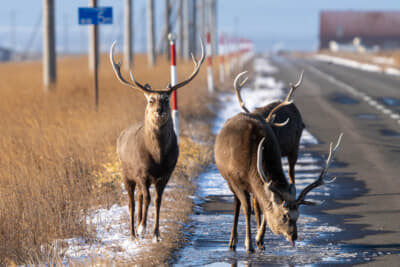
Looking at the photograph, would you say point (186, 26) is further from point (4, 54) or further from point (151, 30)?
point (4, 54)

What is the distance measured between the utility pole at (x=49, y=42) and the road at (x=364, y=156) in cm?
745

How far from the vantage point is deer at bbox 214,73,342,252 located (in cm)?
794

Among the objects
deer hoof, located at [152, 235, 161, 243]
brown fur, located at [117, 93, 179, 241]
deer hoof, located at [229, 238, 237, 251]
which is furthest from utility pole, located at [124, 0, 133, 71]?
deer hoof, located at [229, 238, 237, 251]

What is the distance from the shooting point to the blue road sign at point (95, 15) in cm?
1917

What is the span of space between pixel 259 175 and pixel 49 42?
1741cm

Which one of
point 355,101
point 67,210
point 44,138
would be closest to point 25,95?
point 44,138

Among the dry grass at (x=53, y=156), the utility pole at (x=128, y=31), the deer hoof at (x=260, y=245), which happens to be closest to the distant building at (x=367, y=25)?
the utility pole at (x=128, y=31)

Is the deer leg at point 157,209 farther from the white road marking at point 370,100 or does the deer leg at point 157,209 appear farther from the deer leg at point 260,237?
the white road marking at point 370,100

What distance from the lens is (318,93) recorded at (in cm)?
3300

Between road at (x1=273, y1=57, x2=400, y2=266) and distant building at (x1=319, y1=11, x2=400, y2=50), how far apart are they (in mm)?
77806

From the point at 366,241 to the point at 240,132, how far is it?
1823 mm

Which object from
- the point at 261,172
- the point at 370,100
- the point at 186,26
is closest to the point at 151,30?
the point at 186,26

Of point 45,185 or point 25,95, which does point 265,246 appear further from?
point 25,95

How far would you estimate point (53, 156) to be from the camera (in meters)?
12.6
